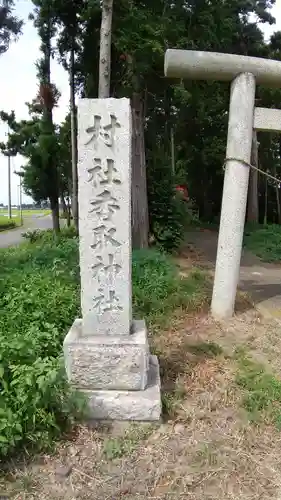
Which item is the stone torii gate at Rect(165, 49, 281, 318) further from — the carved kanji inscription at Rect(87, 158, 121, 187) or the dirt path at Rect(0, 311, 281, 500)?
the carved kanji inscription at Rect(87, 158, 121, 187)

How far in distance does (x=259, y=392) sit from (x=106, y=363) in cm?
118

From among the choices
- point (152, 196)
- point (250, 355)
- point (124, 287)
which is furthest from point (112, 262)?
point (152, 196)

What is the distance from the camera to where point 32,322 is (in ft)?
12.1

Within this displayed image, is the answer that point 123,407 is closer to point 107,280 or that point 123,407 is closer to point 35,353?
point 35,353

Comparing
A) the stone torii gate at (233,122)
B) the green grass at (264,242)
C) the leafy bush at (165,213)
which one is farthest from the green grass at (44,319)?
the green grass at (264,242)

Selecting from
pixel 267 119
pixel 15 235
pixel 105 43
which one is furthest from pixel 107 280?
pixel 15 235

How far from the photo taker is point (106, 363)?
272 cm

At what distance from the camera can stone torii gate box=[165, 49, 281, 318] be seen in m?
4.48

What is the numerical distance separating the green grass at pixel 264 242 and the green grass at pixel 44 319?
14.2ft

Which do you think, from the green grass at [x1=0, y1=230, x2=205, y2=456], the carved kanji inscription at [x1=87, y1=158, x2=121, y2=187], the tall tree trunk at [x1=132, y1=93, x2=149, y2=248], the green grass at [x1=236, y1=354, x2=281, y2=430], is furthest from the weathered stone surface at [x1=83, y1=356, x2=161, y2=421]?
the tall tree trunk at [x1=132, y1=93, x2=149, y2=248]

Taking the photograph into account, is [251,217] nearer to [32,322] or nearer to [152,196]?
[152,196]

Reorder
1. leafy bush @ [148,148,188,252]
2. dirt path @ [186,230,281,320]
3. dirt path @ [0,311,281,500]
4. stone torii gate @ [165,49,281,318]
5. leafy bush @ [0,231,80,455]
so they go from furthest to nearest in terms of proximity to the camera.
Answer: leafy bush @ [148,148,188,252]
dirt path @ [186,230,281,320]
stone torii gate @ [165,49,281,318]
leafy bush @ [0,231,80,455]
dirt path @ [0,311,281,500]

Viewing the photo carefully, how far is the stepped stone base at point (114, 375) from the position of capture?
2670 mm

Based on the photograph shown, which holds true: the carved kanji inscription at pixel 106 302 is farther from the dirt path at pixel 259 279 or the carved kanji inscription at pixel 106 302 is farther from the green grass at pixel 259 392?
the dirt path at pixel 259 279
